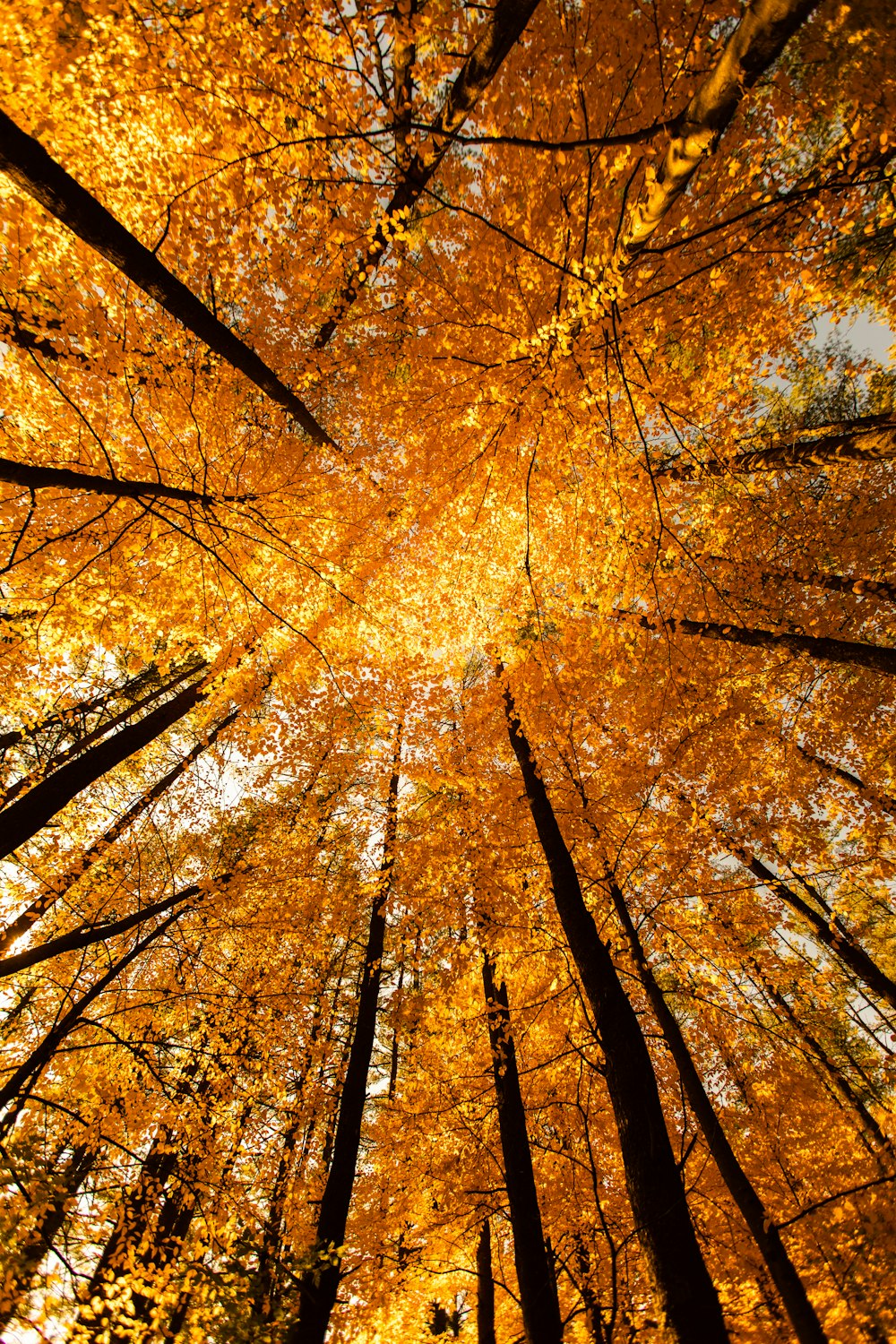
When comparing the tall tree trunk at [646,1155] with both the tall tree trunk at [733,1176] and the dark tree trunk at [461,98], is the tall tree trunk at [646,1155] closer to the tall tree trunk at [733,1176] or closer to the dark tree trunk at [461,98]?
the tall tree trunk at [733,1176]

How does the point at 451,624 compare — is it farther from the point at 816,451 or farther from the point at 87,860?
the point at 87,860

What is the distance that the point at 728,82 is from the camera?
2336 mm

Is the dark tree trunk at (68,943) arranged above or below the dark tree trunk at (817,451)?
below

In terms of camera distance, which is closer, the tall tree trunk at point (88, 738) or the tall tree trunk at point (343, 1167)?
the tall tree trunk at point (343, 1167)

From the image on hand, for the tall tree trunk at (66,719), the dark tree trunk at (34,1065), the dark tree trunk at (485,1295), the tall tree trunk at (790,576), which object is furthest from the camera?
the dark tree trunk at (485,1295)

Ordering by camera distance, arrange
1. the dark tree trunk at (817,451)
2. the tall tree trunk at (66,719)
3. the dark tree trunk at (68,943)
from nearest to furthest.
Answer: the dark tree trunk at (68,943)
the dark tree trunk at (817,451)
the tall tree trunk at (66,719)

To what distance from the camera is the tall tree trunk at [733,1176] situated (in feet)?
14.3

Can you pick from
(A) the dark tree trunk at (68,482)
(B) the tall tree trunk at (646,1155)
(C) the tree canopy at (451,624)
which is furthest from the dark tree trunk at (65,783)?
(B) the tall tree trunk at (646,1155)

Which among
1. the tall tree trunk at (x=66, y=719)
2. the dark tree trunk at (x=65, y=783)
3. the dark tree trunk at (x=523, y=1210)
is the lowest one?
the dark tree trunk at (x=523, y=1210)

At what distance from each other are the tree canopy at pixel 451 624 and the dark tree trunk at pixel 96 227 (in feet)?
0.08

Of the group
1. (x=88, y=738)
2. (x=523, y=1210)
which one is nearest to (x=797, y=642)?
(x=523, y=1210)

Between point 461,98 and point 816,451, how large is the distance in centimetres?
441

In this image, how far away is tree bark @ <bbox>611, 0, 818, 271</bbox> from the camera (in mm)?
2250

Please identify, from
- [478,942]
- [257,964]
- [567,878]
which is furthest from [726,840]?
[257,964]
